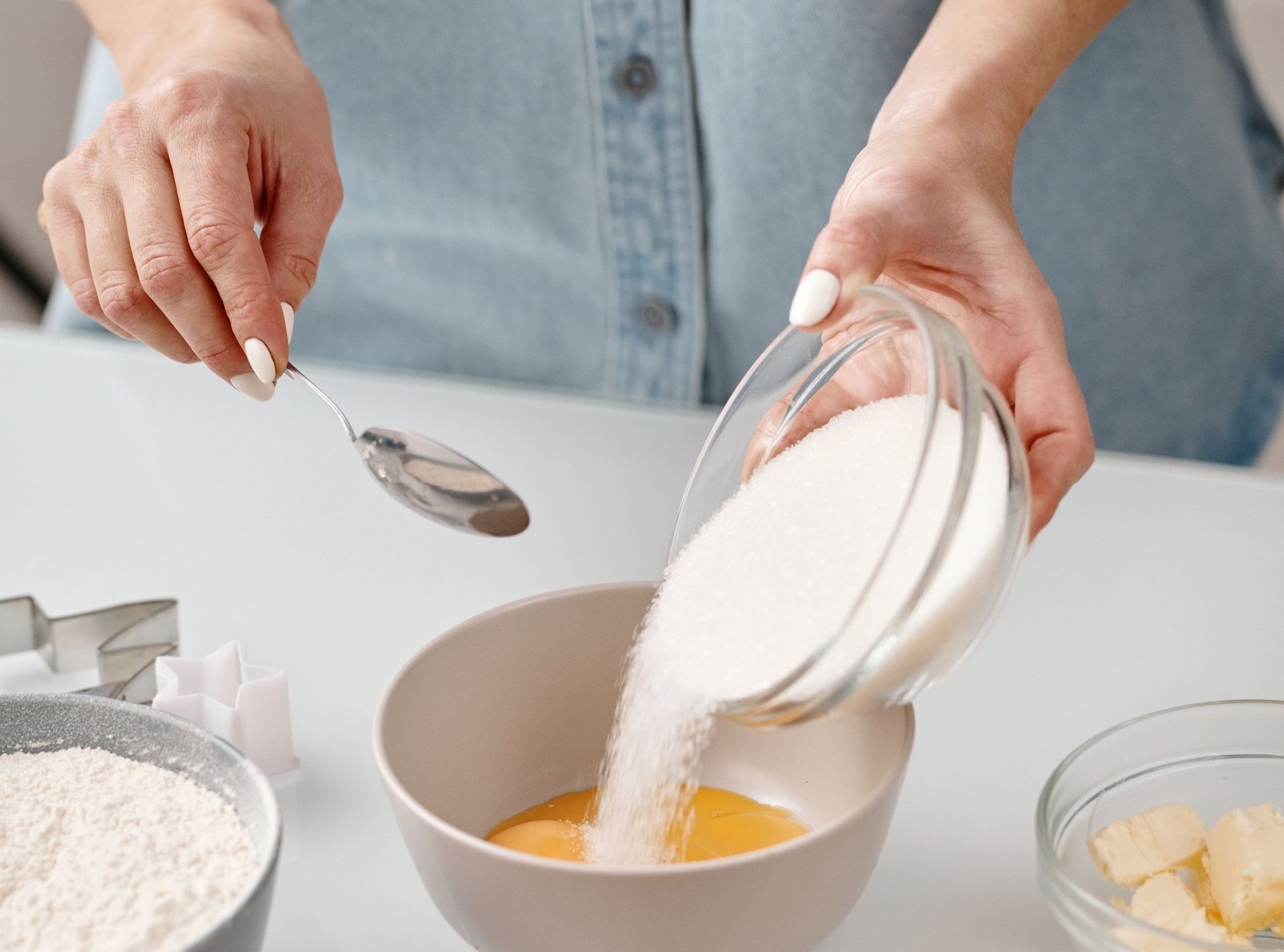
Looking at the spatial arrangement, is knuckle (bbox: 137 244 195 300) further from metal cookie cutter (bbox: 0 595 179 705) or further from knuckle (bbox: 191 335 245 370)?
metal cookie cutter (bbox: 0 595 179 705)

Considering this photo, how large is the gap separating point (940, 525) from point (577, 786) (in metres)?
0.30

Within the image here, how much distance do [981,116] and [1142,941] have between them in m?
0.46

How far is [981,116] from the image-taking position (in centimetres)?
70

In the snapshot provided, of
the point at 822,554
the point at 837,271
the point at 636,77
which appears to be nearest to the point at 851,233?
the point at 837,271

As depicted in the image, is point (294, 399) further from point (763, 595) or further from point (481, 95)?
point (763, 595)

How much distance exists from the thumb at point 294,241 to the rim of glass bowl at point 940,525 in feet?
1.11

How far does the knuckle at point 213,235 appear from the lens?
63cm

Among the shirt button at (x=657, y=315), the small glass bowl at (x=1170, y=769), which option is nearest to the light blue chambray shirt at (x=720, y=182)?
the shirt button at (x=657, y=315)

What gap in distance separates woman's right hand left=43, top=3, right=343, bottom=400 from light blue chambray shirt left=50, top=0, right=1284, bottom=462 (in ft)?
0.93

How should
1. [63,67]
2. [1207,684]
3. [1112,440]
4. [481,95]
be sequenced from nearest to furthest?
1. [1207,684]
2. [481,95]
3. [1112,440]
4. [63,67]

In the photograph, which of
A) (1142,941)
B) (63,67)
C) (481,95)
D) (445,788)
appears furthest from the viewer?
(63,67)

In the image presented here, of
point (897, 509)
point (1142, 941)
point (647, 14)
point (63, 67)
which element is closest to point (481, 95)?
point (647, 14)

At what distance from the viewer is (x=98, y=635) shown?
0.67 metres

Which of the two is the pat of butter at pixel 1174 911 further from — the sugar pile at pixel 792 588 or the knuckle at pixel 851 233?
the knuckle at pixel 851 233
